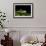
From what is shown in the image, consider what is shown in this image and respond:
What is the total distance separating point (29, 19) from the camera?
184 inches

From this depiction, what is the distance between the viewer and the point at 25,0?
4.65m

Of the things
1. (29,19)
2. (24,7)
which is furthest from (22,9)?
(29,19)

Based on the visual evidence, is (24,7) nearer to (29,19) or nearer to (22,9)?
(22,9)

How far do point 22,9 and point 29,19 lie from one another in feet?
1.31

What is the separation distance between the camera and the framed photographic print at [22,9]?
4.67 metres

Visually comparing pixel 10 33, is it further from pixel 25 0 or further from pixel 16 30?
pixel 25 0

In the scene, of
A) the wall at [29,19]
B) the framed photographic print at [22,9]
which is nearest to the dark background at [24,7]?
the framed photographic print at [22,9]

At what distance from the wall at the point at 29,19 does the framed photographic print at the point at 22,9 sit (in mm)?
98

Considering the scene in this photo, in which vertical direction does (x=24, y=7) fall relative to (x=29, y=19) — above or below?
above

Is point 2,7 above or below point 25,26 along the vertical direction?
above

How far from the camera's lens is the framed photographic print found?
4.67m

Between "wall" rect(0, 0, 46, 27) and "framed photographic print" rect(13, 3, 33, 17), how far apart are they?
0.10 m

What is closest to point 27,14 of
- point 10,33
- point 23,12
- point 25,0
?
point 23,12

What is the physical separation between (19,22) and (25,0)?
0.74 m
